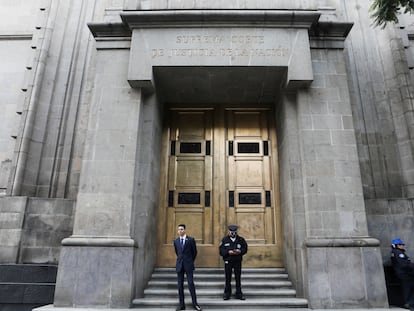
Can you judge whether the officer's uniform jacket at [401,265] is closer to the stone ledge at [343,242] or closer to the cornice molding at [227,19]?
the stone ledge at [343,242]

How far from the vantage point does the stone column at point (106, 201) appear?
25.7 ft

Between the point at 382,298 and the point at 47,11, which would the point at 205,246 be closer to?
the point at 382,298

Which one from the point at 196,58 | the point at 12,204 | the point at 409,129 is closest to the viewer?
the point at 196,58

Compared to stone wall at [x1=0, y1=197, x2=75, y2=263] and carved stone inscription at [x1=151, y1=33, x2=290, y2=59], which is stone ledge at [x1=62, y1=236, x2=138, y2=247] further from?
carved stone inscription at [x1=151, y1=33, x2=290, y2=59]

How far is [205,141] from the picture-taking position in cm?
1120

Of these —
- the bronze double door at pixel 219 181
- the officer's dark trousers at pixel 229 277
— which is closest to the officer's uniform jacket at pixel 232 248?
the officer's dark trousers at pixel 229 277

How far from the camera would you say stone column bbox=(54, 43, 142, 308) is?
7.83 metres

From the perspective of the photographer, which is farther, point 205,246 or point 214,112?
point 214,112

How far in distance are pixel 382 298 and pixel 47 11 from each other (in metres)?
14.7

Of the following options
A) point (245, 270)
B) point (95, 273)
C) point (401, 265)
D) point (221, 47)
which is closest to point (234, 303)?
point (245, 270)

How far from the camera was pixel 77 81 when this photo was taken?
12000mm

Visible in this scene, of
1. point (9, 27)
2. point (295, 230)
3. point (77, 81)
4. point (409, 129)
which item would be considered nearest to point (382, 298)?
point (295, 230)

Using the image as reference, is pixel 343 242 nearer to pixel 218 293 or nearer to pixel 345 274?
pixel 345 274

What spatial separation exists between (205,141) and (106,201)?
409cm
